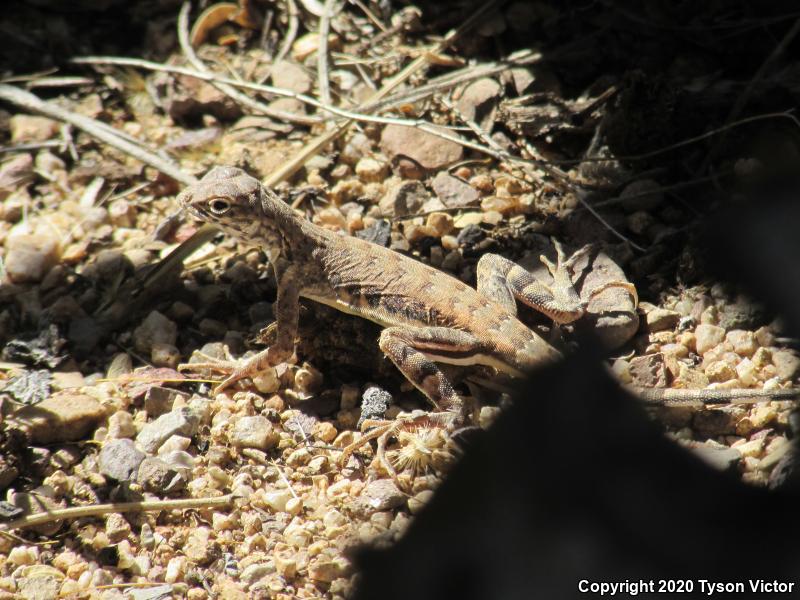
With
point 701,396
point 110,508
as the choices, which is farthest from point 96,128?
point 701,396

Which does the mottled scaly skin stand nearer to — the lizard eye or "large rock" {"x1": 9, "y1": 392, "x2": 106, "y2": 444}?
the lizard eye

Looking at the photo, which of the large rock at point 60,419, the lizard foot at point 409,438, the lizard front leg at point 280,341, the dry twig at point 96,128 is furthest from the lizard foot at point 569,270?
the large rock at point 60,419

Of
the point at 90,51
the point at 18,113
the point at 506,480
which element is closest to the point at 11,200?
the point at 18,113

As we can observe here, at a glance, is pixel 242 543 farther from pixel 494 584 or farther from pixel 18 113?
pixel 18 113

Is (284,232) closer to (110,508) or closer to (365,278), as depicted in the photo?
(365,278)

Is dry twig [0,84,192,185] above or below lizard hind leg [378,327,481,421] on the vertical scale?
above

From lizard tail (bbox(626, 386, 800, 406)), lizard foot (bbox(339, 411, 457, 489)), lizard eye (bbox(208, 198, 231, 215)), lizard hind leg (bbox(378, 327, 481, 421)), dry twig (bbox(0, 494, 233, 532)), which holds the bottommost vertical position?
dry twig (bbox(0, 494, 233, 532))

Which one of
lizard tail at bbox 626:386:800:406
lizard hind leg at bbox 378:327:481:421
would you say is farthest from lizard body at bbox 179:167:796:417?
lizard tail at bbox 626:386:800:406

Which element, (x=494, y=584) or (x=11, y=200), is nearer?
(x=494, y=584)
